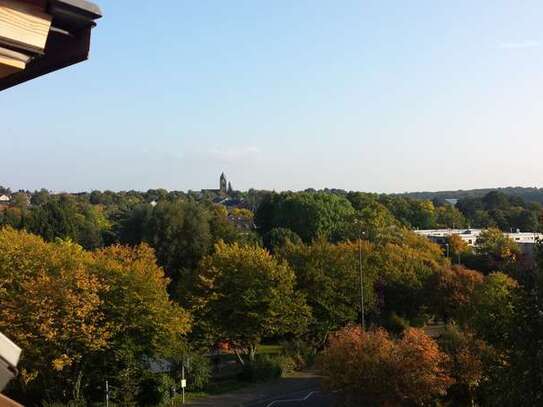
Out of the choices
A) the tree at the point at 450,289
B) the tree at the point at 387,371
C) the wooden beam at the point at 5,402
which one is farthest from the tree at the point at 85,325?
the wooden beam at the point at 5,402

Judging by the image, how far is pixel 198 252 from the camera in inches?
1796

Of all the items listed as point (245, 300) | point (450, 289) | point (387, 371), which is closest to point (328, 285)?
point (245, 300)

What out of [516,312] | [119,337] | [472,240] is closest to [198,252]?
[119,337]

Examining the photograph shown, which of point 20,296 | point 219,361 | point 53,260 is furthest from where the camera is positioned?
point 219,361

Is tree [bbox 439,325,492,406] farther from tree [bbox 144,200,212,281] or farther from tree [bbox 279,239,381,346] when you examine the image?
tree [bbox 144,200,212,281]

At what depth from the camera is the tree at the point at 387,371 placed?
1767cm

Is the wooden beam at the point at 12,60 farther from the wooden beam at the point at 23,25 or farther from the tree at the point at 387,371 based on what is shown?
the tree at the point at 387,371

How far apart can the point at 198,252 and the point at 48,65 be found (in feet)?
144

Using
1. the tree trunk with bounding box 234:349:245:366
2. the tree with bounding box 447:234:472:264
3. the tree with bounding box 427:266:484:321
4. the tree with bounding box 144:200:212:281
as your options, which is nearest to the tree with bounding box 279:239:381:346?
the tree with bounding box 427:266:484:321

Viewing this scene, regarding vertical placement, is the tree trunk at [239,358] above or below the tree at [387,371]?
below

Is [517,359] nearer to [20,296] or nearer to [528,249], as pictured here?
[20,296]

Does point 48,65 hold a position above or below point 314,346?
above

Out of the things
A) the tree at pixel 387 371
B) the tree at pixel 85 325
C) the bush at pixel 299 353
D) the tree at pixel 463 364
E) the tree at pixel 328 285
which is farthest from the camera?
the tree at pixel 328 285

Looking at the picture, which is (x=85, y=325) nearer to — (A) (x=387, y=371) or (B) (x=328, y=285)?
(A) (x=387, y=371)
